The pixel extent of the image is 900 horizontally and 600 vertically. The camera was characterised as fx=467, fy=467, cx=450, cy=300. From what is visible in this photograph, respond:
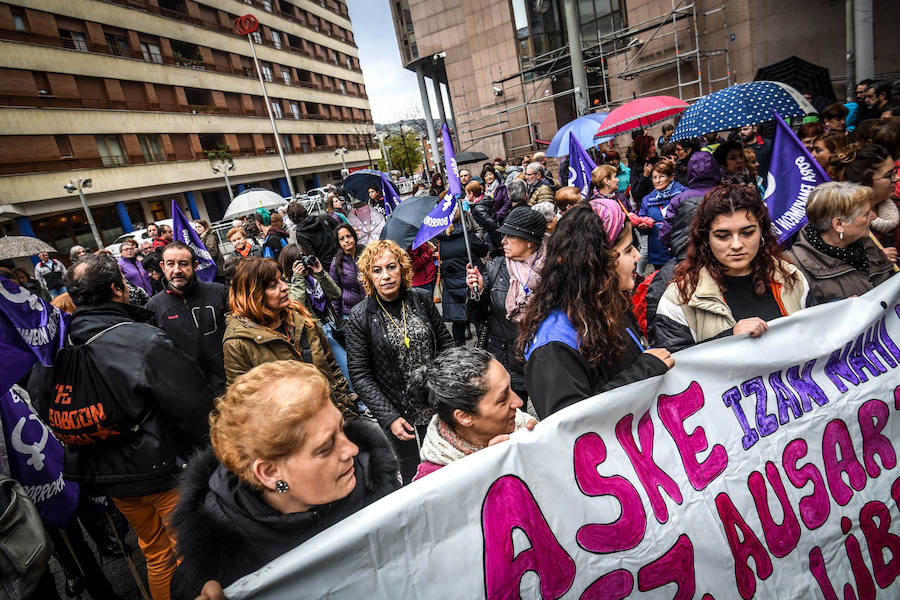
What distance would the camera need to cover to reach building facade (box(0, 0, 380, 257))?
2389 cm

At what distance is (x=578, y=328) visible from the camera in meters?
1.92

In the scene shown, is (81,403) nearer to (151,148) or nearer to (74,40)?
(151,148)

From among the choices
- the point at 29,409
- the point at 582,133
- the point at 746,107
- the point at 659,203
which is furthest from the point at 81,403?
the point at 582,133

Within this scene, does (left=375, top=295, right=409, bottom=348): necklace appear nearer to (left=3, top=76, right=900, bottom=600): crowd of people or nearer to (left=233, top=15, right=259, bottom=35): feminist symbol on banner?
(left=3, top=76, right=900, bottom=600): crowd of people

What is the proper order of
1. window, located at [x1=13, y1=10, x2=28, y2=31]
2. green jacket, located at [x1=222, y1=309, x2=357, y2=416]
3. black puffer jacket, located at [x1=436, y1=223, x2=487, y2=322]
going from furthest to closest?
window, located at [x1=13, y1=10, x2=28, y2=31] < black puffer jacket, located at [x1=436, y1=223, x2=487, y2=322] < green jacket, located at [x1=222, y1=309, x2=357, y2=416]

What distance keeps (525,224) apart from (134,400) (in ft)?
8.24

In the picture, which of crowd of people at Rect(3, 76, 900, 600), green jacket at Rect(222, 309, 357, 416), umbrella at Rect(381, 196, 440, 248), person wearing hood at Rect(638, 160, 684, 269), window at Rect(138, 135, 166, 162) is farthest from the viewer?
window at Rect(138, 135, 166, 162)

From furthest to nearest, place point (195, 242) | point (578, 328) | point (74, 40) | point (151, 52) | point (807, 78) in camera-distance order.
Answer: point (151, 52) → point (74, 40) → point (807, 78) → point (195, 242) → point (578, 328)

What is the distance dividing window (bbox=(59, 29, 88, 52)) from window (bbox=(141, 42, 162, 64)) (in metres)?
3.64

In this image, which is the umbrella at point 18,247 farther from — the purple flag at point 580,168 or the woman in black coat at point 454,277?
the purple flag at point 580,168

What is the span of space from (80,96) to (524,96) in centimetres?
2507

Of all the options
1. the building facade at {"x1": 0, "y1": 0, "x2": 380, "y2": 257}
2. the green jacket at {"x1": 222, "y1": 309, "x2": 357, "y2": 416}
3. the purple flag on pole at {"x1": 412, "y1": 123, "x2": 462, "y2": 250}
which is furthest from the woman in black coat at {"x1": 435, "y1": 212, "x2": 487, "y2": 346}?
the building facade at {"x1": 0, "y1": 0, "x2": 380, "y2": 257}

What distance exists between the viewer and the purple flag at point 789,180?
10.5ft

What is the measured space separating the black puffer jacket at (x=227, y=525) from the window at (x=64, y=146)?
3224 centimetres
